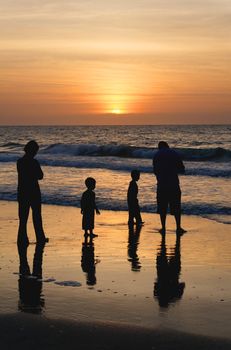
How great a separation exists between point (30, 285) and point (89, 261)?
166 cm

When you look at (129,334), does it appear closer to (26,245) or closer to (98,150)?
(26,245)

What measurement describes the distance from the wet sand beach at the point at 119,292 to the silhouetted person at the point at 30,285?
0.04 ft

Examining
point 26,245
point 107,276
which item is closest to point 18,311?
point 107,276

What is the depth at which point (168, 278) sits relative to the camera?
7531 mm

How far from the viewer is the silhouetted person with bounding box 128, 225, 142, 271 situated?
8.26 m

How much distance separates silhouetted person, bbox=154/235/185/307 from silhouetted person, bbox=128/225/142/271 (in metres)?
0.29

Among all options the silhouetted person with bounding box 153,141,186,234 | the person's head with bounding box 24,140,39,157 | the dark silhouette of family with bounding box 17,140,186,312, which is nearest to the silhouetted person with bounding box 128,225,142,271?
the dark silhouette of family with bounding box 17,140,186,312

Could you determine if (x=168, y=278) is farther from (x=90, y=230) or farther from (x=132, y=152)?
(x=132, y=152)

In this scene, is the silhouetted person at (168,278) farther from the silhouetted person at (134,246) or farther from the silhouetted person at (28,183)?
the silhouetted person at (28,183)

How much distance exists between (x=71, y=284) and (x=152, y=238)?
3.93 metres

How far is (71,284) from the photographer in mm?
7051

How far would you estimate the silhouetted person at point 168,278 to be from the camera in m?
6.59

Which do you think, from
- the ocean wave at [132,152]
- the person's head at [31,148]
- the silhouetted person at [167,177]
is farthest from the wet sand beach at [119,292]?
the ocean wave at [132,152]

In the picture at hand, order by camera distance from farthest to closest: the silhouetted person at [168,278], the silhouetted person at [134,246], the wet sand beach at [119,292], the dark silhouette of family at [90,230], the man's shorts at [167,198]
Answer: the man's shorts at [167,198]
the silhouetted person at [134,246]
the dark silhouette of family at [90,230]
the silhouetted person at [168,278]
the wet sand beach at [119,292]
